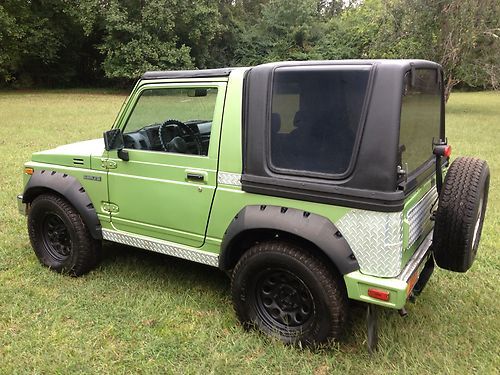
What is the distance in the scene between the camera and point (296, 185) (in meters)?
2.74

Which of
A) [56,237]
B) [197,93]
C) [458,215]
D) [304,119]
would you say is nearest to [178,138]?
[197,93]

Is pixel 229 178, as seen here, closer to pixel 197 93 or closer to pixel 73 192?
pixel 197 93

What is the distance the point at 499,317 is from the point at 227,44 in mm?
32894

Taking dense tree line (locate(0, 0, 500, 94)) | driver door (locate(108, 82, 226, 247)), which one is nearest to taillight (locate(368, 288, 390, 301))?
driver door (locate(108, 82, 226, 247))

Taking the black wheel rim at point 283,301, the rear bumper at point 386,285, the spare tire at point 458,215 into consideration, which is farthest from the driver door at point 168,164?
the spare tire at point 458,215

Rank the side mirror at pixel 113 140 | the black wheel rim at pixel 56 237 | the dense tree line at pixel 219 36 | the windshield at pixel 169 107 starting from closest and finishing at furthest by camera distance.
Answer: the windshield at pixel 169 107, the side mirror at pixel 113 140, the black wheel rim at pixel 56 237, the dense tree line at pixel 219 36

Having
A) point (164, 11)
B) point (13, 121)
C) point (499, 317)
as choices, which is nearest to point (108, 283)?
point (499, 317)

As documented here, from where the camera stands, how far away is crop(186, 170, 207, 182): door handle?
10.2ft

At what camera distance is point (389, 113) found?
2410 mm

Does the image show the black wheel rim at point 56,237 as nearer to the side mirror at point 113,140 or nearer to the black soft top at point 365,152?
the side mirror at point 113,140

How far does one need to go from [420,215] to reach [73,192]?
2701 millimetres

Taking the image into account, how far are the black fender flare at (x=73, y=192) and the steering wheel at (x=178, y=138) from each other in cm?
86

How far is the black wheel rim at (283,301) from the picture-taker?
2916mm

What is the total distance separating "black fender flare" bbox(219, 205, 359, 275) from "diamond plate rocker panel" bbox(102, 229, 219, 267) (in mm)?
289
